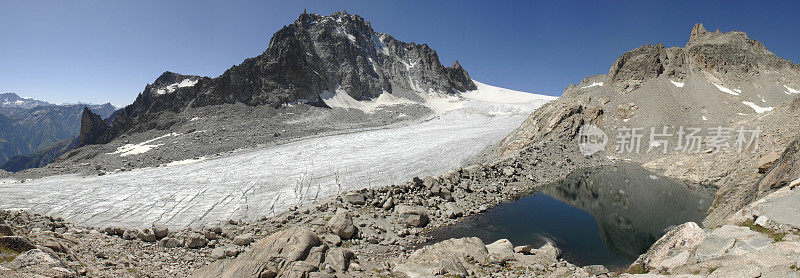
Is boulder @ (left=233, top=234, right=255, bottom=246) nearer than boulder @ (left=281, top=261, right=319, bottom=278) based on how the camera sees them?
→ No

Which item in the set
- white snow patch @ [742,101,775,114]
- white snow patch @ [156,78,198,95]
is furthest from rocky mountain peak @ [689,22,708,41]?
white snow patch @ [156,78,198,95]

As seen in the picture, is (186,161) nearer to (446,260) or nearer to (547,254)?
(446,260)

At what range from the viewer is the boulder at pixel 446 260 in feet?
31.4

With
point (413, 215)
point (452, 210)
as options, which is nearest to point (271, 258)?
point (413, 215)

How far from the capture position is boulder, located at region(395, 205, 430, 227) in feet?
53.8

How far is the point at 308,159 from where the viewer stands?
107 ft

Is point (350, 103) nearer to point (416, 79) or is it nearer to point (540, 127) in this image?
point (416, 79)

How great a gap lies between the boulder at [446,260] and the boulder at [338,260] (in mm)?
1516

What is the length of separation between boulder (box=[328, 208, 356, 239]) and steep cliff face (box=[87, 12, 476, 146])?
215ft

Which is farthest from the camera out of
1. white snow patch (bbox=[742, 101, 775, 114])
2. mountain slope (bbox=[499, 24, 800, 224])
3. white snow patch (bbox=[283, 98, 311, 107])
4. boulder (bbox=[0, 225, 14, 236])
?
white snow patch (bbox=[283, 98, 311, 107])

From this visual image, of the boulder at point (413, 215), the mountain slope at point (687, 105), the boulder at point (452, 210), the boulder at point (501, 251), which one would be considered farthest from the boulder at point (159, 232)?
the mountain slope at point (687, 105)

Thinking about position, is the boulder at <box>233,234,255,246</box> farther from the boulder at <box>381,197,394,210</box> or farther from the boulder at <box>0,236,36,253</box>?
the boulder at <box>381,197,394,210</box>

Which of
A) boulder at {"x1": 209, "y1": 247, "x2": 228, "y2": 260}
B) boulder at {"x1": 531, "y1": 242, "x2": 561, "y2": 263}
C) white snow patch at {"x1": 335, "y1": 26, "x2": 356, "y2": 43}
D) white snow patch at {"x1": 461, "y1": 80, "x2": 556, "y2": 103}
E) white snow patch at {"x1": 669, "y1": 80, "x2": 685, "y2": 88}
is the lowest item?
boulder at {"x1": 531, "y1": 242, "x2": 561, "y2": 263}

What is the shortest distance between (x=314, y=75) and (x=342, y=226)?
8038cm
